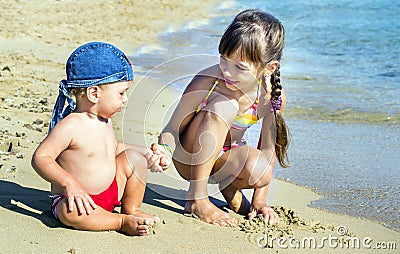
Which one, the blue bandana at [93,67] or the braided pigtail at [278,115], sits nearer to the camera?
the blue bandana at [93,67]

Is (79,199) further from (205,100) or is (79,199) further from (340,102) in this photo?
(340,102)

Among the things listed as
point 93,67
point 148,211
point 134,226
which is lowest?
point 148,211

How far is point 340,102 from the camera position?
6465mm

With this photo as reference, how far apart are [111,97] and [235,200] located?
35.7 inches

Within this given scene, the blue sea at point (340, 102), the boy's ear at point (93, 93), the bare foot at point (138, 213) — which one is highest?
the boy's ear at point (93, 93)

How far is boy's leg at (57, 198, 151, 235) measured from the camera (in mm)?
2766

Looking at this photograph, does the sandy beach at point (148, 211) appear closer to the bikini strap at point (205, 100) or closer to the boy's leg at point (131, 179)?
the boy's leg at point (131, 179)

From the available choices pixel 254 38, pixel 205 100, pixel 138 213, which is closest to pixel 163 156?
pixel 138 213

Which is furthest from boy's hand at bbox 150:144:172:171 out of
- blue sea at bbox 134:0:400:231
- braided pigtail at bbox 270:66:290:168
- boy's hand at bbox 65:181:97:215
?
blue sea at bbox 134:0:400:231

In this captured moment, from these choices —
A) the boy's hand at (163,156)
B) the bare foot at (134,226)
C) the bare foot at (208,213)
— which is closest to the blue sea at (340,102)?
the bare foot at (208,213)

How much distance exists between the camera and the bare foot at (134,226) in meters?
2.81

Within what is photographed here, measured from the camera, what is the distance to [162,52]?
9.23 meters

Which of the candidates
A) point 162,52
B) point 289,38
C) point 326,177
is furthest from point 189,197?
point 289,38

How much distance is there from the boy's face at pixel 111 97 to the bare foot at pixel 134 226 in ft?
1.59
